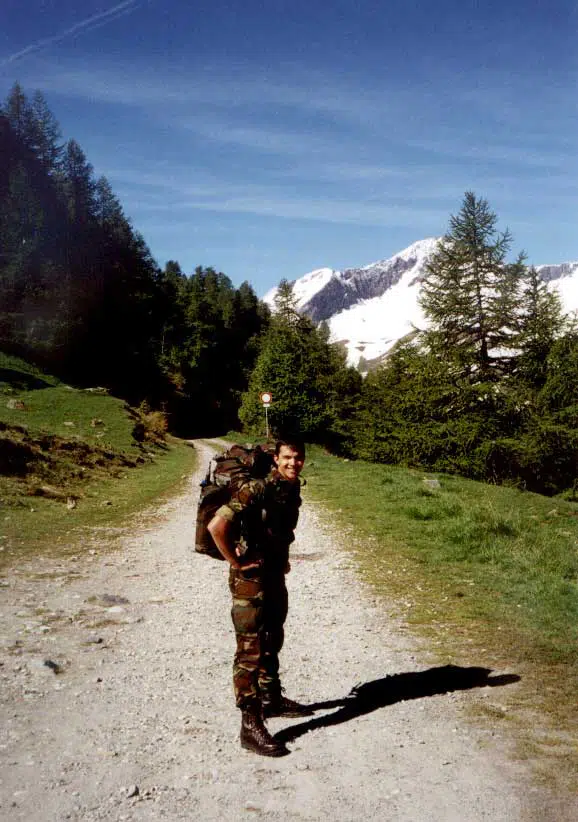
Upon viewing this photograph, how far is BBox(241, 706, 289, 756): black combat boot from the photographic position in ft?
13.3

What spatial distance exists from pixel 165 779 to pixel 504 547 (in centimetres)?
778

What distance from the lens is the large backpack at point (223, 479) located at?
4.52 metres

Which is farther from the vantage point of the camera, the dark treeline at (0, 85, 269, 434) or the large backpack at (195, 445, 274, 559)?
the dark treeline at (0, 85, 269, 434)

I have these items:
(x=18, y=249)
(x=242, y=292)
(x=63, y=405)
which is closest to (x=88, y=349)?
(x=18, y=249)

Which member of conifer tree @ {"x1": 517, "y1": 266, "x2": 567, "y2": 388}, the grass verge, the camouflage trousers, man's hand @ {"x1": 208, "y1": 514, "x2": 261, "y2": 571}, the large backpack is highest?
conifer tree @ {"x1": 517, "y1": 266, "x2": 567, "y2": 388}

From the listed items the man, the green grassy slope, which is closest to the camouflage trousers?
the man

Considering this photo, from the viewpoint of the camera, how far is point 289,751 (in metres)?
4.12

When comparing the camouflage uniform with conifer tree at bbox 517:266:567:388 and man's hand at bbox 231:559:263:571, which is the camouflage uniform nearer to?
man's hand at bbox 231:559:263:571

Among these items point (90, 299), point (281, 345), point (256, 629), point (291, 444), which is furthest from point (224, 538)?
point (90, 299)

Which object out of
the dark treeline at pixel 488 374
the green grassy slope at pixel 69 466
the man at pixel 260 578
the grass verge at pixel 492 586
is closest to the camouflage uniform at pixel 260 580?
the man at pixel 260 578

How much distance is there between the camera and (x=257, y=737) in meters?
4.12

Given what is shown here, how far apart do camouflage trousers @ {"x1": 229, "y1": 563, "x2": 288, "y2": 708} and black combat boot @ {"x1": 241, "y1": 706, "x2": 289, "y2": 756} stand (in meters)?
0.10

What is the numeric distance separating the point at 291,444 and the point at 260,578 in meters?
1.16

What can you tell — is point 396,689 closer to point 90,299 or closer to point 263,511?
point 263,511
